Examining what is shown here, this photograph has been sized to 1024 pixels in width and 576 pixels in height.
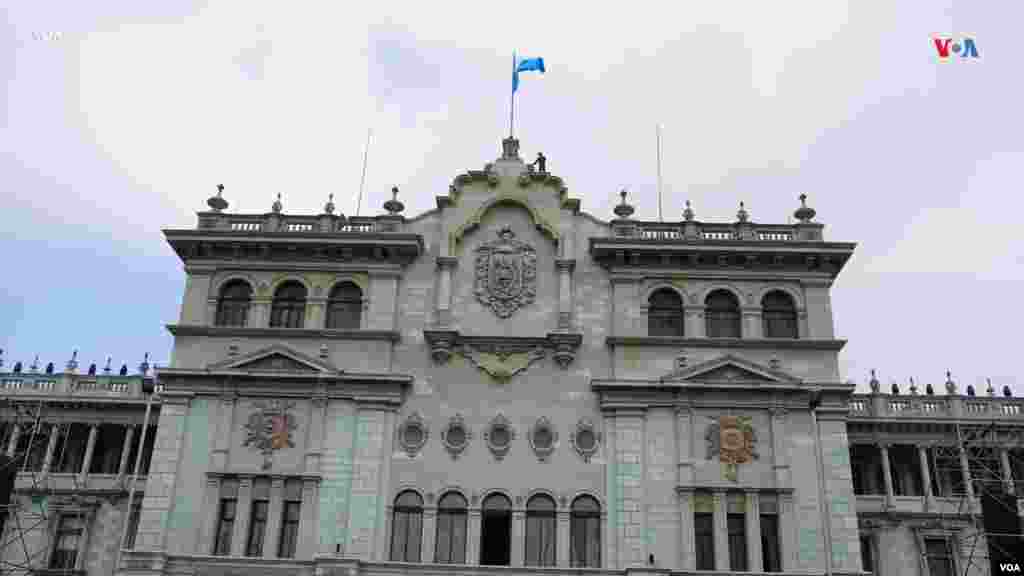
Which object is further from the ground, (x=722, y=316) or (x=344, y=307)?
(x=722, y=316)

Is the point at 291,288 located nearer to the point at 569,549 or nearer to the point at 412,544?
the point at 412,544

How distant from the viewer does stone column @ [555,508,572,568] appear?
36.3 meters

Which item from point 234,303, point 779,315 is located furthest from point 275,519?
point 779,315

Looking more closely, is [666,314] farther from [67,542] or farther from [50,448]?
[50,448]

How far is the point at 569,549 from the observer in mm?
36562

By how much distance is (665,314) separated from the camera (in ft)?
133

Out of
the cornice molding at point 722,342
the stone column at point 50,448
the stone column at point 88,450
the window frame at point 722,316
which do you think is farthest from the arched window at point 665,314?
the stone column at point 50,448

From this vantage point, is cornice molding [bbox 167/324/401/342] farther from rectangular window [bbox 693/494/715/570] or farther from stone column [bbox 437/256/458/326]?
rectangular window [bbox 693/494/715/570]

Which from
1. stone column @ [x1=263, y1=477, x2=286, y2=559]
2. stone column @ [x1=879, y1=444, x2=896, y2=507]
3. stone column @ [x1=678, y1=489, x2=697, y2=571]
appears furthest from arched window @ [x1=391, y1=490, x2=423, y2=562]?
stone column @ [x1=879, y1=444, x2=896, y2=507]

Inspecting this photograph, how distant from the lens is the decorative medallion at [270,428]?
125 ft

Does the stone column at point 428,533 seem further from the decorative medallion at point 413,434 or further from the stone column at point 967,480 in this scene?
the stone column at point 967,480

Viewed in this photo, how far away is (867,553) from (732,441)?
11106 mm

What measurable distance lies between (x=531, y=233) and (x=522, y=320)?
385 cm

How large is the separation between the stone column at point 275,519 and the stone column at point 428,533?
4155mm
